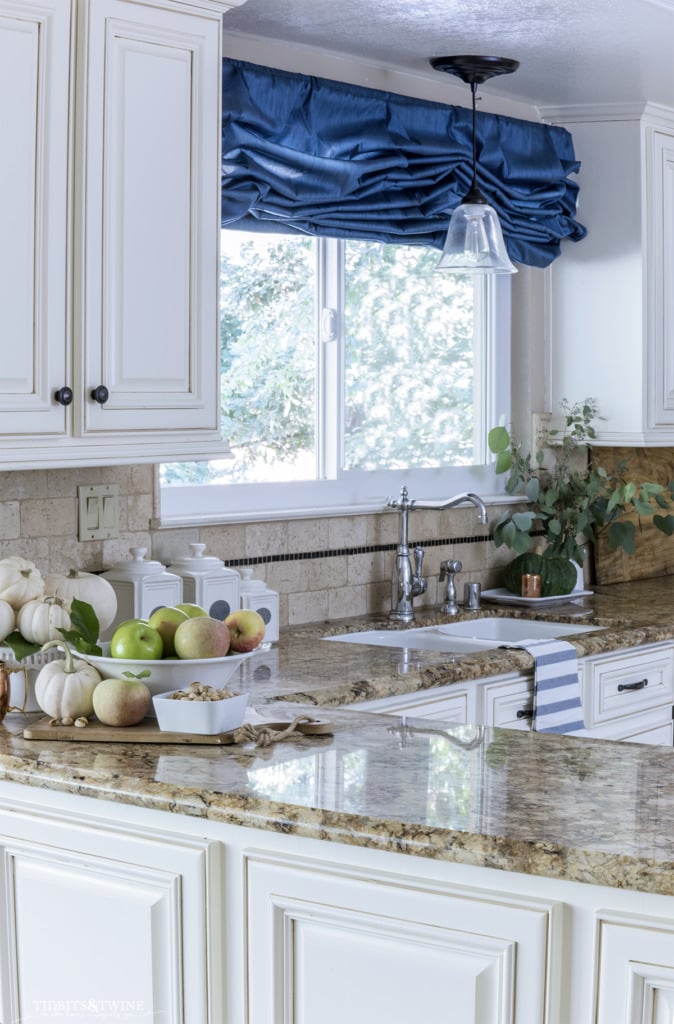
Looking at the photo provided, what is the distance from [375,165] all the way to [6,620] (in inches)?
68.7

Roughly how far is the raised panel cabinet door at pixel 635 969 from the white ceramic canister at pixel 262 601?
1.68m

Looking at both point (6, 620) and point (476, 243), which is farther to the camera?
point (476, 243)

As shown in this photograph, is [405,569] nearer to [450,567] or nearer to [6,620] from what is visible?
[450,567]

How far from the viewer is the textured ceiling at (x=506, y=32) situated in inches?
120

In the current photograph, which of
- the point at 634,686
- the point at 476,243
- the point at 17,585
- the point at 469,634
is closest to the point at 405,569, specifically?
the point at 469,634

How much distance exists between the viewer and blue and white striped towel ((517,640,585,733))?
317cm

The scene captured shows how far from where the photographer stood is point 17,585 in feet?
7.57

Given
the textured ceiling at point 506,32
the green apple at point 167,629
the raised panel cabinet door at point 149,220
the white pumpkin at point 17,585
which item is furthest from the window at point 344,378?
the green apple at point 167,629

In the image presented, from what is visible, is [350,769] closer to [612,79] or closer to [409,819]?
[409,819]

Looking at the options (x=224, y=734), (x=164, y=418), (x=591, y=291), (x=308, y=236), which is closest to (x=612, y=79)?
(x=591, y=291)

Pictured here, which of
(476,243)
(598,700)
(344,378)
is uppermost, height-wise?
(476,243)

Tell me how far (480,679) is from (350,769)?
3.84 feet

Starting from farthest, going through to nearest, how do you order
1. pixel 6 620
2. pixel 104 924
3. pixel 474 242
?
pixel 474 242
pixel 6 620
pixel 104 924

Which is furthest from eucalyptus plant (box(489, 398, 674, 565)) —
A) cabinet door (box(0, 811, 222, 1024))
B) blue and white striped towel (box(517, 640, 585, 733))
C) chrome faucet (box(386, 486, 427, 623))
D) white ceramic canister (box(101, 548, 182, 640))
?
cabinet door (box(0, 811, 222, 1024))
